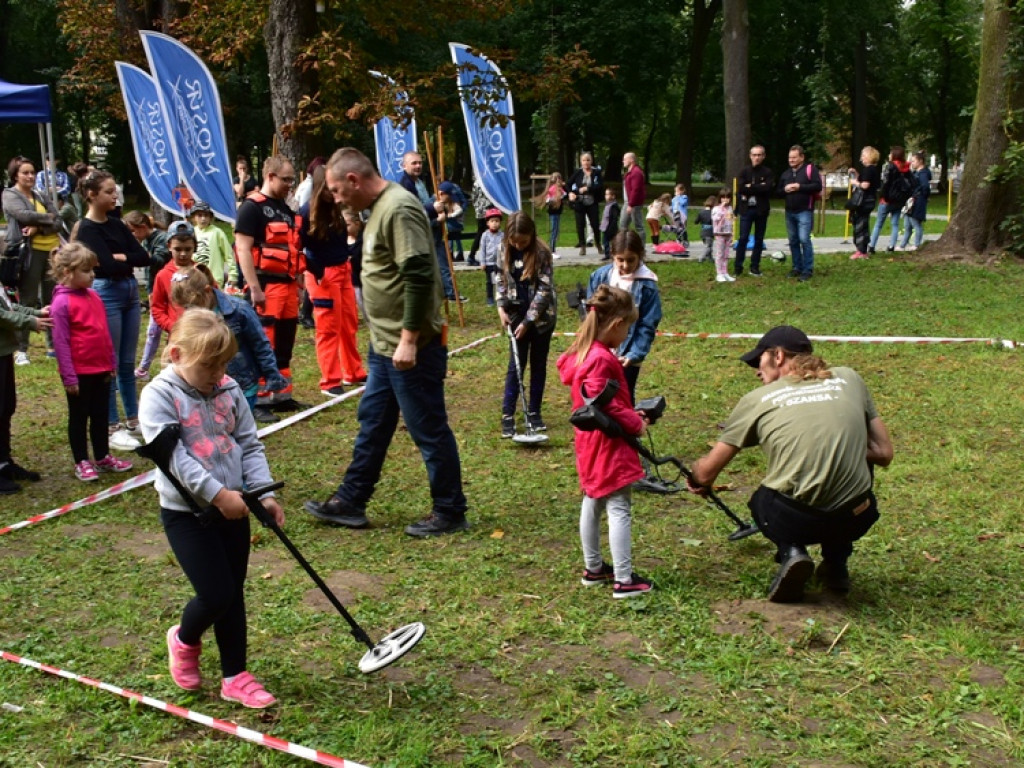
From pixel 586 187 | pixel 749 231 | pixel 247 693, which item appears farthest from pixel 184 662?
pixel 586 187

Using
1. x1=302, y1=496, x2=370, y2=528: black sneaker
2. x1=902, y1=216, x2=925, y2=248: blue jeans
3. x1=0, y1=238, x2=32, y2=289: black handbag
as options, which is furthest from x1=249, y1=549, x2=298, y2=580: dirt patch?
x1=902, y1=216, x2=925, y2=248: blue jeans

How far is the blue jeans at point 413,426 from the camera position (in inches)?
217

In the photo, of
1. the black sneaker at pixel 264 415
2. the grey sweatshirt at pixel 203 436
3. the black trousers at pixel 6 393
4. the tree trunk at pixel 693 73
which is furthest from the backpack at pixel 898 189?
the tree trunk at pixel 693 73

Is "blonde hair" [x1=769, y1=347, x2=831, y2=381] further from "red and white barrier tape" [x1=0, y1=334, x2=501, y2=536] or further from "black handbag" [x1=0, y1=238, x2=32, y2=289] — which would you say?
"black handbag" [x1=0, y1=238, x2=32, y2=289]

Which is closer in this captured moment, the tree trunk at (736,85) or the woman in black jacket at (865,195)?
the woman in black jacket at (865,195)

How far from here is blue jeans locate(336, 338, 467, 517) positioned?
552 cm

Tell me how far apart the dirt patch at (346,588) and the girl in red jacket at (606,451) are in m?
1.02

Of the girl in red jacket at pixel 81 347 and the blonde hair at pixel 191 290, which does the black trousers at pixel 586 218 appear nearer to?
the blonde hair at pixel 191 290

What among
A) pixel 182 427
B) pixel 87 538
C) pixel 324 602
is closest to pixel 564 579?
pixel 324 602

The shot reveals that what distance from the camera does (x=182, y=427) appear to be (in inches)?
142

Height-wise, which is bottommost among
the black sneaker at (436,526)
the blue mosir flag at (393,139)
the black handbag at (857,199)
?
the black sneaker at (436,526)

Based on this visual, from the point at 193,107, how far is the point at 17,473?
5.45m

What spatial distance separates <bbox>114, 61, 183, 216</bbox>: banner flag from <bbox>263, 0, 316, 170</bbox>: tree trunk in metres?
1.44

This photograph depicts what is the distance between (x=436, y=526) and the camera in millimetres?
5676
